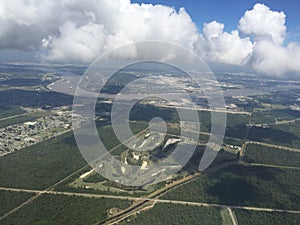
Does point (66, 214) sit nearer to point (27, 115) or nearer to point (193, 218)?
point (193, 218)

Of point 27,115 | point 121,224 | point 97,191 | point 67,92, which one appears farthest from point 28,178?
point 67,92

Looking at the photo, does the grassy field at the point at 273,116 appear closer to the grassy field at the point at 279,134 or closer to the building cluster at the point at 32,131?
the grassy field at the point at 279,134

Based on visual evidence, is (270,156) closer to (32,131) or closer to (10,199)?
(10,199)

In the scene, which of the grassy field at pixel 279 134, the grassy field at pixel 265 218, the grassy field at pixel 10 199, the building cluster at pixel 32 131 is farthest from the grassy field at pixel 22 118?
the grassy field at pixel 265 218

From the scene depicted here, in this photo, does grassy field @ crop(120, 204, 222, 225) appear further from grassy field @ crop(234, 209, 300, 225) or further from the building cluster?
the building cluster

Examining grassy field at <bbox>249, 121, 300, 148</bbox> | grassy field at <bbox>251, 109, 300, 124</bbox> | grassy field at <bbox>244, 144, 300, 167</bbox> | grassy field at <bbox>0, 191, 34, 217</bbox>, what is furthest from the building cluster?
grassy field at <bbox>251, 109, 300, 124</bbox>
